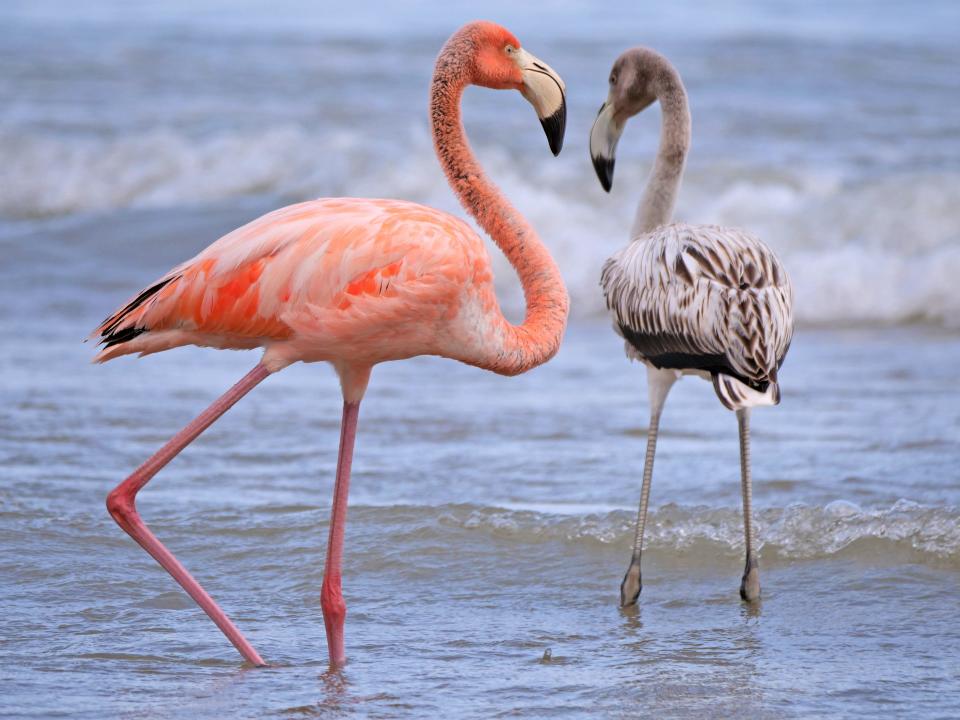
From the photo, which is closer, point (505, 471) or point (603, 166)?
point (603, 166)

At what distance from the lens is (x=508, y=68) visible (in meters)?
4.95

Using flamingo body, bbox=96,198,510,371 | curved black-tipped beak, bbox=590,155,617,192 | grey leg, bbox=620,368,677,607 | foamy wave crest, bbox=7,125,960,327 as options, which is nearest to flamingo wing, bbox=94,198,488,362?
flamingo body, bbox=96,198,510,371

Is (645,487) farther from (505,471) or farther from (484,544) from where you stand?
(505,471)

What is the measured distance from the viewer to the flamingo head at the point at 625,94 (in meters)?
6.17

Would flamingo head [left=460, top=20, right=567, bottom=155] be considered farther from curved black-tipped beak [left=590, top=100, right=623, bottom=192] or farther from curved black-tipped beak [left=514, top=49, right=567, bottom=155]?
curved black-tipped beak [left=590, top=100, right=623, bottom=192]

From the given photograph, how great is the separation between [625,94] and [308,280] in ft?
7.45

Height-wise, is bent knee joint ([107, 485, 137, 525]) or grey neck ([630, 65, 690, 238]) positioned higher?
grey neck ([630, 65, 690, 238])

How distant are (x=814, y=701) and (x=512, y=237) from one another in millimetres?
1812

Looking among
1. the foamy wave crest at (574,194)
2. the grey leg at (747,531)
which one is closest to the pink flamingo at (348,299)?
the grey leg at (747,531)

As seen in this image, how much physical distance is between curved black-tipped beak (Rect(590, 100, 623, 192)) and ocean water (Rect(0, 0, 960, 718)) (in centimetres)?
147

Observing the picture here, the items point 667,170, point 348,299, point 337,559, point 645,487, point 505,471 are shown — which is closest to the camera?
point 348,299

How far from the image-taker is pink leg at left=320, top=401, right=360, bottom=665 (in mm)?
4648

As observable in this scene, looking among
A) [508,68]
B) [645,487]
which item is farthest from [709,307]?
[508,68]

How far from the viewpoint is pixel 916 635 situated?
4855 mm
